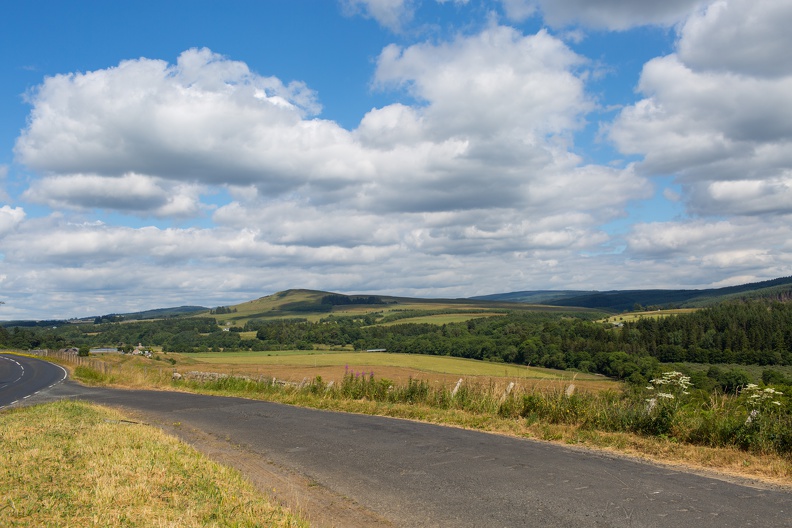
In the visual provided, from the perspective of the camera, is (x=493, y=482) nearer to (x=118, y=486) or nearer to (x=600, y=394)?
(x=118, y=486)

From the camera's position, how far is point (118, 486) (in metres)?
7.86

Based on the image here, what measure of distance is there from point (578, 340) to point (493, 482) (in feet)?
305

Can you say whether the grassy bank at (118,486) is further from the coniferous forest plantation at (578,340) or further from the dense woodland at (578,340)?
the dense woodland at (578,340)

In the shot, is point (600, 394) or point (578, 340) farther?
point (578, 340)

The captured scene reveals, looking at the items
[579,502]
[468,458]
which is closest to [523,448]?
[468,458]

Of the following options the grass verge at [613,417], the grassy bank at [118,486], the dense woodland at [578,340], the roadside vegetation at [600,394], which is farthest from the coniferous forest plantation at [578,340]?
the grassy bank at [118,486]

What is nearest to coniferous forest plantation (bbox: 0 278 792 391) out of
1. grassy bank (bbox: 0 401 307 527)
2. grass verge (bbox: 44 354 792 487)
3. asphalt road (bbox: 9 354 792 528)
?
grass verge (bbox: 44 354 792 487)

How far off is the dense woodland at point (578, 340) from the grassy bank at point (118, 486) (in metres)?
45.4

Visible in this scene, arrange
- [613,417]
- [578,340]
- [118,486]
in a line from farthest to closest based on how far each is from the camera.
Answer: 1. [578,340]
2. [613,417]
3. [118,486]

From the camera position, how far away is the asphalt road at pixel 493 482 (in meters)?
7.32

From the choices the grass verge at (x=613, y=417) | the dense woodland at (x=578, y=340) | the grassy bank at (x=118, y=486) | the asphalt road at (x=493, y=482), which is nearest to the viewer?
the grassy bank at (x=118, y=486)

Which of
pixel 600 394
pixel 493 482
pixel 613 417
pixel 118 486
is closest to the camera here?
pixel 118 486

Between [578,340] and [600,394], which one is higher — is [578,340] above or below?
below

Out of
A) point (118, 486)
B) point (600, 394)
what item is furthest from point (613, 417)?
point (118, 486)
